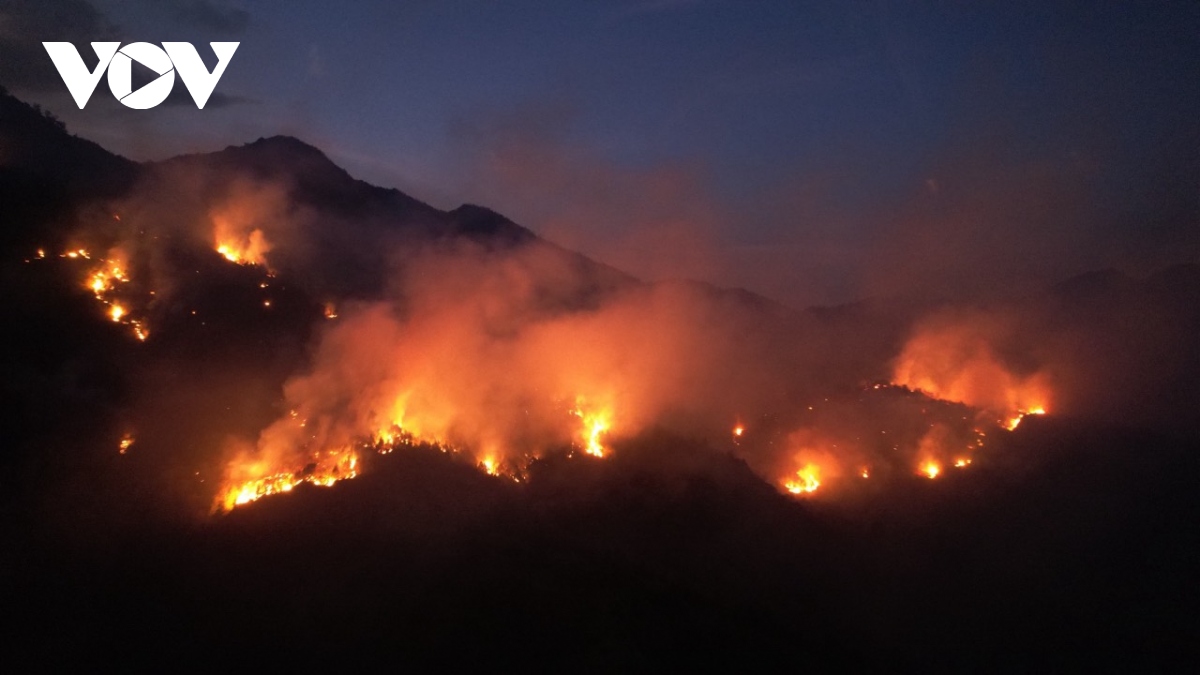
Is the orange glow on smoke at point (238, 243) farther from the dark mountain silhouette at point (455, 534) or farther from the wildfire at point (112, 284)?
the wildfire at point (112, 284)

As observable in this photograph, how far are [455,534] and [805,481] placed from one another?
1953 centimetres

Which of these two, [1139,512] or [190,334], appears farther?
[1139,512]

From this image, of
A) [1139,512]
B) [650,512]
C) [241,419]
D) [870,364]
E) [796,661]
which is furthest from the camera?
[870,364]

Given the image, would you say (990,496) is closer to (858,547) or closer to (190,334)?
(858,547)

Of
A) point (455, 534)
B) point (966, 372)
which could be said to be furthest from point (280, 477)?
point (966, 372)

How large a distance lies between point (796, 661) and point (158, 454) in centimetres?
2143

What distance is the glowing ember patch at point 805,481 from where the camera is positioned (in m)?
32.6

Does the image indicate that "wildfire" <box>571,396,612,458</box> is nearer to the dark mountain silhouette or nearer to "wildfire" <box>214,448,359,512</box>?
the dark mountain silhouette

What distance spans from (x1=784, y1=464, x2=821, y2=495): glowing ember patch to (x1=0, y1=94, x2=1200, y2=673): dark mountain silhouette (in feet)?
8.08

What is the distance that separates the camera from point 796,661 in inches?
760

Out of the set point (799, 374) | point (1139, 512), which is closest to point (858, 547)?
point (1139, 512)

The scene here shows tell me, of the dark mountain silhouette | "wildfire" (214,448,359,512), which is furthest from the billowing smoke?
the dark mountain silhouette

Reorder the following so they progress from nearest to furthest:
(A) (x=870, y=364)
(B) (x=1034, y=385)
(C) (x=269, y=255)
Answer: (C) (x=269, y=255)
(B) (x=1034, y=385)
(A) (x=870, y=364)

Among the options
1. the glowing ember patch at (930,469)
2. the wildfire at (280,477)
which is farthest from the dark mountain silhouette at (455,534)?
the glowing ember patch at (930,469)
